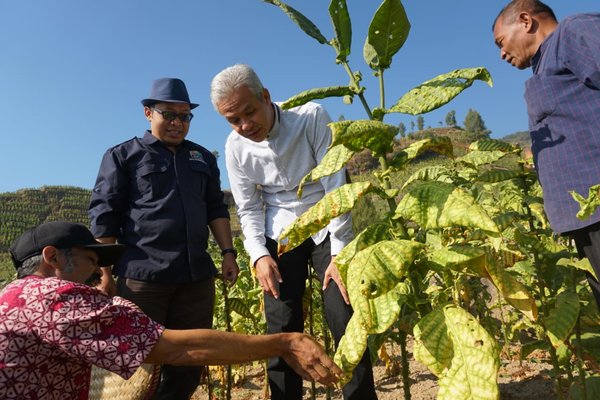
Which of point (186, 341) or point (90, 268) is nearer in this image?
point (186, 341)

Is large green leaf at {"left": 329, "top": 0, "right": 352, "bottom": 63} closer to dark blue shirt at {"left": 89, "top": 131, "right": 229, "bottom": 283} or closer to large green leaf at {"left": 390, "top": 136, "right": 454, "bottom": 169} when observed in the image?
large green leaf at {"left": 390, "top": 136, "right": 454, "bottom": 169}

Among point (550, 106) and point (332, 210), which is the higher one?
point (550, 106)

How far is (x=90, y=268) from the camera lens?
1.75m

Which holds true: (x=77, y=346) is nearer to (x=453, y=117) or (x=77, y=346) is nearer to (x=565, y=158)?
(x=565, y=158)

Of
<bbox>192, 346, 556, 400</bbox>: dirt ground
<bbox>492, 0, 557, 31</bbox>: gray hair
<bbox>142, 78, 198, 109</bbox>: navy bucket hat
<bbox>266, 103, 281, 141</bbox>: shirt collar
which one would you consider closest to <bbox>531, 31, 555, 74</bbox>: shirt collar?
<bbox>492, 0, 557, 31</bbox>: gray hair

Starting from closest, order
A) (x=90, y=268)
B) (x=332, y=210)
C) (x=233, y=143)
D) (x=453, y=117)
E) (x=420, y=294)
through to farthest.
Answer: (x=332, y=210)
(x=420, y=294)
(x=90, y=268)
(x=233, y=143)
(x=453, y=117)

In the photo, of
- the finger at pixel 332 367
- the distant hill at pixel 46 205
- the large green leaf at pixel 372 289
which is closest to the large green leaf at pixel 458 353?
the large green leaf at pixel 372 289

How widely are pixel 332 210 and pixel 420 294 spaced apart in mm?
428

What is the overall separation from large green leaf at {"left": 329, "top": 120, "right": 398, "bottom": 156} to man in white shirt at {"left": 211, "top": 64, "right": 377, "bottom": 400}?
0.75 metres

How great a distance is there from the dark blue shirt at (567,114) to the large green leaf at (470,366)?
847 millimetres

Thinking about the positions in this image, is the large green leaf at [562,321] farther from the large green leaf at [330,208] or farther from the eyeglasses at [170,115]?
the eyeglasses at [170,115]

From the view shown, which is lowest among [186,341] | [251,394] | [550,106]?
[251,394]

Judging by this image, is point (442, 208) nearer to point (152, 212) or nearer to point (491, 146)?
point (491, 146)

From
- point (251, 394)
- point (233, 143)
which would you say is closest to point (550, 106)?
point (233, 143)
